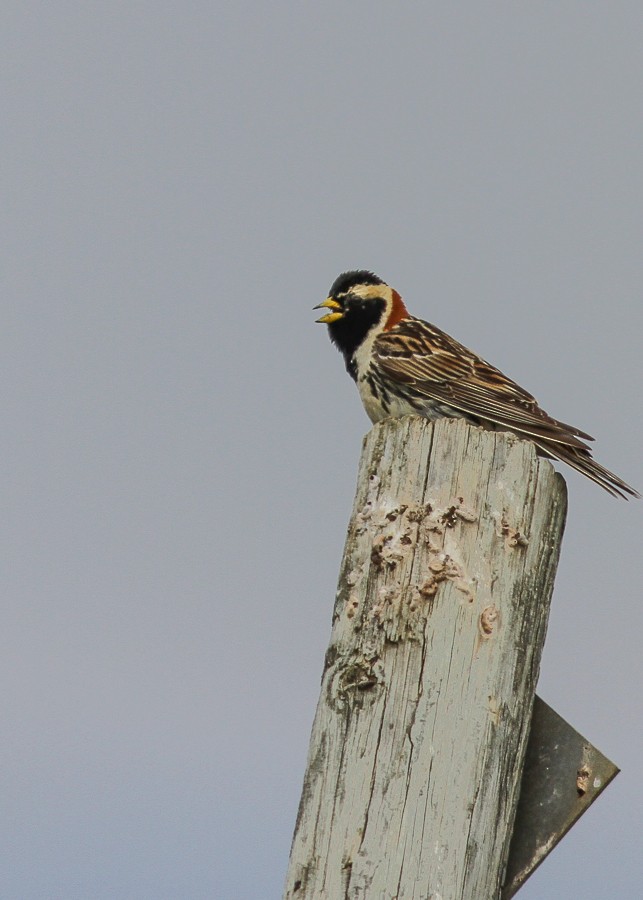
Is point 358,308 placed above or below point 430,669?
above

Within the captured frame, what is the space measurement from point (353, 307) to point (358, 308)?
0.12 feet

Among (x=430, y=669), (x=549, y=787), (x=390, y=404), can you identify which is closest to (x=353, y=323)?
(x=390, y=404)

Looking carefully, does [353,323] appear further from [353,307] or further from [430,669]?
[430,669]

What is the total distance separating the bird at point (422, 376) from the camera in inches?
248

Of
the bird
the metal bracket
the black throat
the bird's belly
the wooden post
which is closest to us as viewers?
the wooden post

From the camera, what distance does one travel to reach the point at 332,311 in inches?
319

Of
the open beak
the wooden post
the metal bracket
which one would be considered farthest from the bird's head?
the metal bracket

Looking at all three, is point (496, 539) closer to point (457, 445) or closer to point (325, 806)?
→ point (457, 445)

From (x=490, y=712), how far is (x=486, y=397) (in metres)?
3.43

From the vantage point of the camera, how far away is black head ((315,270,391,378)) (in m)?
7.96

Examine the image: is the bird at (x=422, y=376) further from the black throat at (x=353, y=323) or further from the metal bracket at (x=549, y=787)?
the metal bracket at (x=549, y=787)

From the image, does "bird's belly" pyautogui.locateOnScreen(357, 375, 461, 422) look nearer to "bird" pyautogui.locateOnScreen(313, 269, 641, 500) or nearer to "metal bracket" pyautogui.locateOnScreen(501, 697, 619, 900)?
"bird" pyautogui.locateOnScreen(313, 269, 641, 500)

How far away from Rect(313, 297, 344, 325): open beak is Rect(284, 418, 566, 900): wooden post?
397 cm

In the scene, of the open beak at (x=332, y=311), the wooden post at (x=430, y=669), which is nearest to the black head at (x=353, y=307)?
the open beak at (x=332, y=311)
